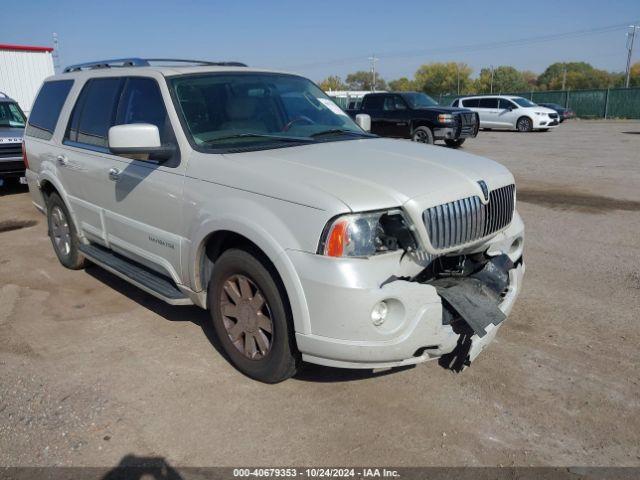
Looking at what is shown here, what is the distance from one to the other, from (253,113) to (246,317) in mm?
1590

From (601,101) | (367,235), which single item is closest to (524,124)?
(601,101)

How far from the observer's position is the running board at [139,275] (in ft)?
12.8

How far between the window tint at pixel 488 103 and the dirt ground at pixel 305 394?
23.5 meters

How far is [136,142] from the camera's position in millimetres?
3498

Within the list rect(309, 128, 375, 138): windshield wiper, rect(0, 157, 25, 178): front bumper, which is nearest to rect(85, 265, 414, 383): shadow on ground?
rect(309, 128, 375, 138): windshield wiper

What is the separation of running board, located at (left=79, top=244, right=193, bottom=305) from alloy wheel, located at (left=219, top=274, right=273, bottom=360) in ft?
1.62

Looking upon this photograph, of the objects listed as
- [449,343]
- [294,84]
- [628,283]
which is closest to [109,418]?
[449,343]

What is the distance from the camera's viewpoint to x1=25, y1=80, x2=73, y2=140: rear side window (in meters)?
5.43

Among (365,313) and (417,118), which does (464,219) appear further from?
(417,118)

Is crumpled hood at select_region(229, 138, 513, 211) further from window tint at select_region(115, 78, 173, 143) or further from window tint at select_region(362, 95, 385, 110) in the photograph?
window tint at select_region(362, 95, 385, 110)

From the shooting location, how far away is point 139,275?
4293 millimetres

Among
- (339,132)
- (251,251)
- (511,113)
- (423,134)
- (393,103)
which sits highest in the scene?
(339,132)

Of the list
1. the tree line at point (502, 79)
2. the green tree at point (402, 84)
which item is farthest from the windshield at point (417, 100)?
the green tree at point (402, 84)

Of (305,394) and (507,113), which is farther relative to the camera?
(507,113)
